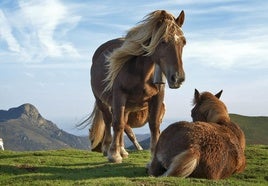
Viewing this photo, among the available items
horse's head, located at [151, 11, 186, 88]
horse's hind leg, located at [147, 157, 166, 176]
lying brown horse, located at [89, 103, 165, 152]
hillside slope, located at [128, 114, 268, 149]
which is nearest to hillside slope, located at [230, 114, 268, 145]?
hillside slope, located at [128, 114, 268, 149]

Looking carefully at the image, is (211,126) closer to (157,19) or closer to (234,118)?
(157,19)

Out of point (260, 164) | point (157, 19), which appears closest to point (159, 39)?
point (157, 19)

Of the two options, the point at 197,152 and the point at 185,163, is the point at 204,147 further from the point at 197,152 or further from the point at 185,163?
the point at 185,163

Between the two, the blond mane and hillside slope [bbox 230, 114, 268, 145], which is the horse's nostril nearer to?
the blond mane

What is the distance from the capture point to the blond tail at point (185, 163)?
915cm

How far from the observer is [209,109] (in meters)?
12.8

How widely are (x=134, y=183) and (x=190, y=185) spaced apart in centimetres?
113

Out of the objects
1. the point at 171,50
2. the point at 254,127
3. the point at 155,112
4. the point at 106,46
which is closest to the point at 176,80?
the point at 171,50

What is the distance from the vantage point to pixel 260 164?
44.2ft

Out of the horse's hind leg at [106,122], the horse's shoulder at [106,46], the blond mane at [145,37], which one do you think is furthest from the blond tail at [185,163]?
the horse's shoulder at [106,46]

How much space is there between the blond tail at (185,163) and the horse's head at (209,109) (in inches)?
118

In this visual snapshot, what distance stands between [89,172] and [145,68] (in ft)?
10.5

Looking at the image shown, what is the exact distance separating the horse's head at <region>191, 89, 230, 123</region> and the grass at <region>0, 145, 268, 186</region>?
1657 millimetres

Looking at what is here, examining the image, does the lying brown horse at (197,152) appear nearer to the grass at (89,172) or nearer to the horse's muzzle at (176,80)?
the grass at (89,172)
